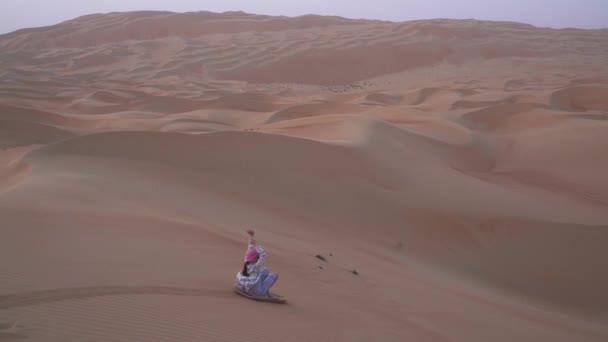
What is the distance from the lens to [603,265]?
7.82 metres

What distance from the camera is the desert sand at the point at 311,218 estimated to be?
3938mm

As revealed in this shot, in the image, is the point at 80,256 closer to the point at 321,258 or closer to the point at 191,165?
the point at 321,258

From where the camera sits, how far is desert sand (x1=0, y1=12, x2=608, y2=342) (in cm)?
394

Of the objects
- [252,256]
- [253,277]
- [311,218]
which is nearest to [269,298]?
[253,277]

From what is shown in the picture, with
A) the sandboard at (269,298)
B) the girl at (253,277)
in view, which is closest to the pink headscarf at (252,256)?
the girl at (253,277)

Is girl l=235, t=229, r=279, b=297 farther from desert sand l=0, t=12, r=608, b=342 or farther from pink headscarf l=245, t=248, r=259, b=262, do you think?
desert sand l=0, t=12, r=608, b=342

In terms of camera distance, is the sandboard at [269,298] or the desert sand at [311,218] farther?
the sandboard at [269,298]

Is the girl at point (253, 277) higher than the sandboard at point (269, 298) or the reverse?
higher

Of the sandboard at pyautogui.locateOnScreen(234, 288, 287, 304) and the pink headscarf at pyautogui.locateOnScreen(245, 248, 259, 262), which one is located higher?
the pink headscarf at pyautogui.locateOnScreen(245, 248, 259, 262)

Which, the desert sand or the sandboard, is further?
the sandboard

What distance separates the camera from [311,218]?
8.03m

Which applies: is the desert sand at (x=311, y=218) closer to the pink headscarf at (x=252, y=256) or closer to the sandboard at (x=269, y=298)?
the sandboard at (x=269, y=298)

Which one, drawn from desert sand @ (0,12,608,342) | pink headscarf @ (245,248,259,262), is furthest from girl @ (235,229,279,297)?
desert sand @ (0,12,608,342)

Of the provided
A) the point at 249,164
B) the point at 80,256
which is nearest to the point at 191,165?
the point at 249,164
